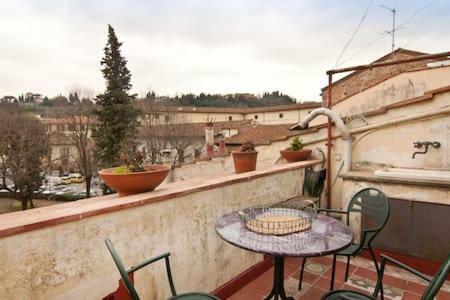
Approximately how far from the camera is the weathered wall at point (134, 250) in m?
1.29

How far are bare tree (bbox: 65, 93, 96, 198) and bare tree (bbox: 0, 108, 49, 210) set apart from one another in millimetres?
2335

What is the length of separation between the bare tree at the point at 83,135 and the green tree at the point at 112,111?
5.23 metres

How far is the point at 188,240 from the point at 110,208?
2.45 feet

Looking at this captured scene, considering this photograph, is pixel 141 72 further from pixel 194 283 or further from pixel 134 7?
pixel 194 283

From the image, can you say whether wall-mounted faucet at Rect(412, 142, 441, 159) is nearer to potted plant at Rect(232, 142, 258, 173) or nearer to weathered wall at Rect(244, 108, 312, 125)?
potted plant at Rect(232, 142, 258, 173)

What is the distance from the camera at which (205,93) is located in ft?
115

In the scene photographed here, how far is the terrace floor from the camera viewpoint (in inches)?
96.7

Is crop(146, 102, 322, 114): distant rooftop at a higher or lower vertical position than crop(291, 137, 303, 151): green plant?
higher

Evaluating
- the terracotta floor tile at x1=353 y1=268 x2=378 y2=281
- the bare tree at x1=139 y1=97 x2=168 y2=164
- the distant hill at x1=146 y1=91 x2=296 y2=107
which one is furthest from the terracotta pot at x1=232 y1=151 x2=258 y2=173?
the distant hill at x1=146 y1=91 x2=296 y2=107

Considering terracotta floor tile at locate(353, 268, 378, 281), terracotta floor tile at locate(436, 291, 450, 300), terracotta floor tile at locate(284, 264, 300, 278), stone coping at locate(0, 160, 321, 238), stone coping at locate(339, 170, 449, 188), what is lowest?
terracotta floor tile at locate(436, 291, 450, 300)

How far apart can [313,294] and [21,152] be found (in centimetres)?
2059

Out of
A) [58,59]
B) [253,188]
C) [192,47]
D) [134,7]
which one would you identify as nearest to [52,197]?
[58,59]

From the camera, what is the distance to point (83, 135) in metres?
21.2

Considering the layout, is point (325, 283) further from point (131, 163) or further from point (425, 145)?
point (131, 163)
